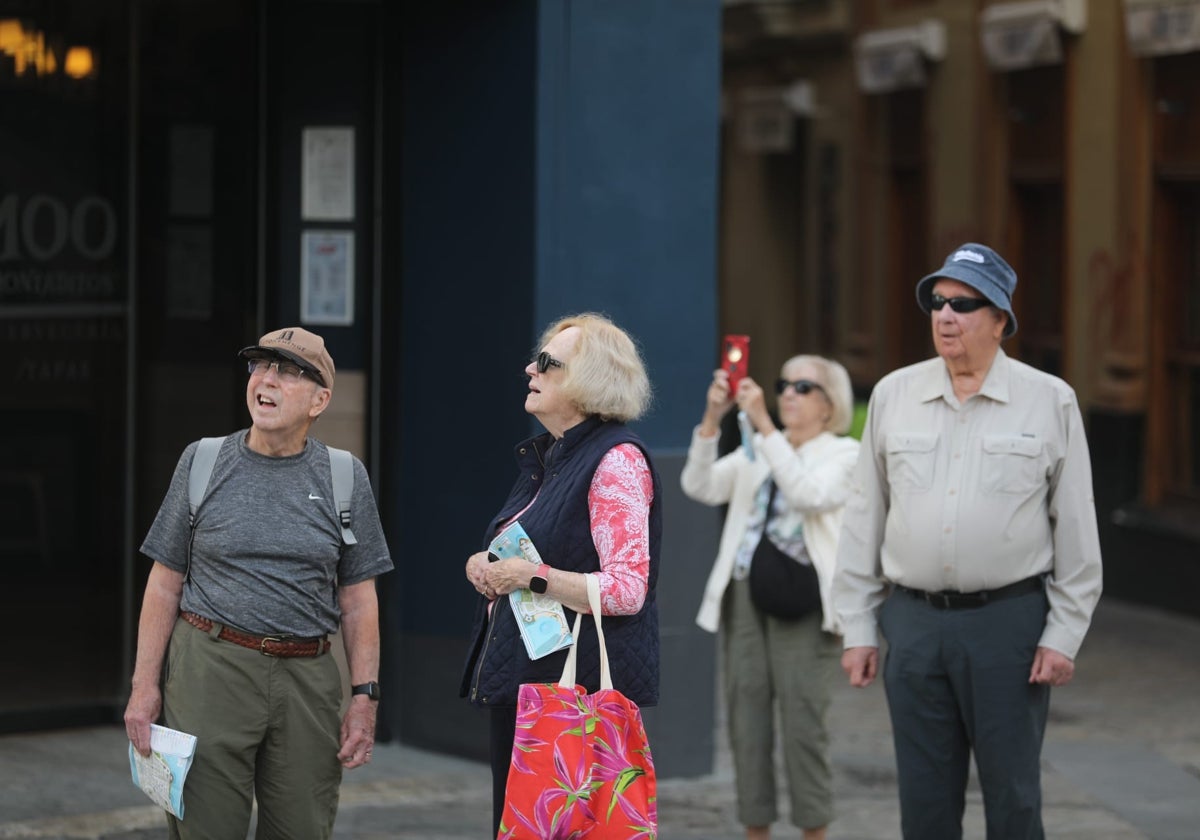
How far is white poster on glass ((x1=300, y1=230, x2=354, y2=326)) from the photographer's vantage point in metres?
8.62

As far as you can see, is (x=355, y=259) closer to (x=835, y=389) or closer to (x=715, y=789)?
(x=835, y=389)

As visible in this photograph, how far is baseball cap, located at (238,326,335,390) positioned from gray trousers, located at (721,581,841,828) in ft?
7.89

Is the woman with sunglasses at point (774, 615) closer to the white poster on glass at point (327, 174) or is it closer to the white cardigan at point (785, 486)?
the white cardigan at point (785, 486)

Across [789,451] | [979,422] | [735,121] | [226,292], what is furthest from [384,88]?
[735,121]

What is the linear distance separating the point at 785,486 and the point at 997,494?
4.78 feet

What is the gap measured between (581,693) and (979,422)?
1523 mm

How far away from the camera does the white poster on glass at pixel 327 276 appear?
862 cm

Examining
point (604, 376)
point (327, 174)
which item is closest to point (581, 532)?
point (604, 376)

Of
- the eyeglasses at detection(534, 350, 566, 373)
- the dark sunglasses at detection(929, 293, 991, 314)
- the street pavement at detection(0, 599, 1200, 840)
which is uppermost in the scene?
the dark sunglasses at detection(929, 293, 991, 314)

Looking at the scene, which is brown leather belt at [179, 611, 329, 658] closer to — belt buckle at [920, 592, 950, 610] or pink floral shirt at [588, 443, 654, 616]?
pink floral shirt at [588, 443, 654, 616]

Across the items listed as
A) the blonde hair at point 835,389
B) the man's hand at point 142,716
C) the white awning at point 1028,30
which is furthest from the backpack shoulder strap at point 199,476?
the white awning at point 1028,30

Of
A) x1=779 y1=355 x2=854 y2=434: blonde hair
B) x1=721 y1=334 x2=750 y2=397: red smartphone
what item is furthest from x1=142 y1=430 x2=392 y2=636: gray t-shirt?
x1=779 y1=355 x2=854 y2=434: blonde hair

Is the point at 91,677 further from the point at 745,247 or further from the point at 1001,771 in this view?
the point at 745,247

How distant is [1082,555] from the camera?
5648mm
